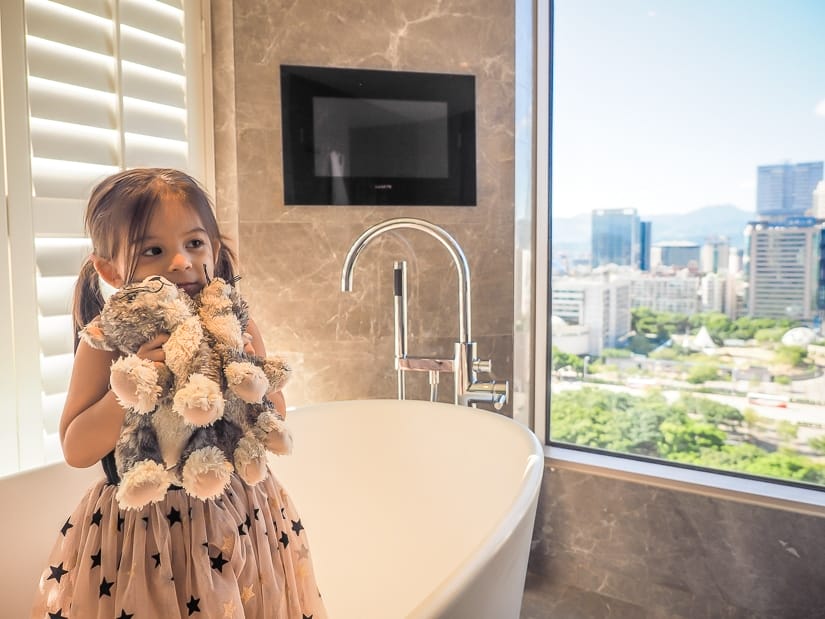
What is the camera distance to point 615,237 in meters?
2.23

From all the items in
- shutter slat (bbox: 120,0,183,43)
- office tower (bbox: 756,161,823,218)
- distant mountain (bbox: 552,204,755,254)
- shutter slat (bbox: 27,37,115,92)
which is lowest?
distant mountain (bbox: 552,204,755,254)

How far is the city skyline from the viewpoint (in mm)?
1913

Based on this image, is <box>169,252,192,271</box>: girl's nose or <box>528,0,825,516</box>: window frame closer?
<box>169,252,192,271</box>: girl's nose

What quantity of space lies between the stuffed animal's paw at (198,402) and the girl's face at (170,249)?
208 mm

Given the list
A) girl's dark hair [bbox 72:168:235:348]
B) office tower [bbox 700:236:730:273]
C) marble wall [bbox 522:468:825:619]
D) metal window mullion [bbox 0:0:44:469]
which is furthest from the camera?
office tower [bbox 700:236:730:273]

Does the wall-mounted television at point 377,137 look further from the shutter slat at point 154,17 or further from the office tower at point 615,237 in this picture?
the office tower at point 615,237

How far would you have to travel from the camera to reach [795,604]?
5.87ft

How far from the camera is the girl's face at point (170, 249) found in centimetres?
103

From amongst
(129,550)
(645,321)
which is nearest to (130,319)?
(129,550)

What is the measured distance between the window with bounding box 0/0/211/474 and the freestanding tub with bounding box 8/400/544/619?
1.95 feet

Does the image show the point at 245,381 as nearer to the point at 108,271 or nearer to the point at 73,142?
the point at 108,271

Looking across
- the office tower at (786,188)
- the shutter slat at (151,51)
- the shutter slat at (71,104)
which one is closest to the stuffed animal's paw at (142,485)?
the shutter slat at (71,104)

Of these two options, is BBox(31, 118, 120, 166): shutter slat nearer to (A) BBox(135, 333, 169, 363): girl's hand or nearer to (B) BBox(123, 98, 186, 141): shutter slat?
(B) BBox(123, 98, 186, 141): shutter slat

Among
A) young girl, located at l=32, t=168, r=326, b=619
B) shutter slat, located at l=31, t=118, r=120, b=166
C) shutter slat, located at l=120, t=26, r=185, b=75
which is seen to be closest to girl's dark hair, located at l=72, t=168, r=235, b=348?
young girl, located at l=32, t=168, r=326, b=619
